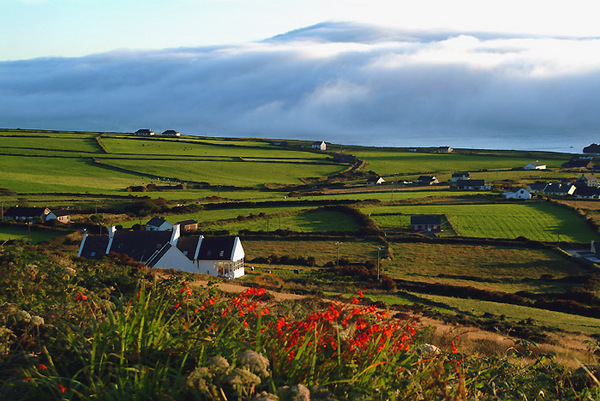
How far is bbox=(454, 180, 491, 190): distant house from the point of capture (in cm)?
9669

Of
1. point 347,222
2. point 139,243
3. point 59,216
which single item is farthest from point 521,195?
point 59,216

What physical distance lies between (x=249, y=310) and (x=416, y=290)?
3169 cm

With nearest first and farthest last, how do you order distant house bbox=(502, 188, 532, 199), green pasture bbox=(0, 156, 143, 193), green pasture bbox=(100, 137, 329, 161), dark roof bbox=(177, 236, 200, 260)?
dark roof bbox=(177, 236, 200, 260) → distant house bbox=(502, 188, 532, 199) → green pasture bbox=(0, 156, 143, 193) → green pasture bbox=(100, 137, 329, 161)

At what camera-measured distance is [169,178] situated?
101500 mm

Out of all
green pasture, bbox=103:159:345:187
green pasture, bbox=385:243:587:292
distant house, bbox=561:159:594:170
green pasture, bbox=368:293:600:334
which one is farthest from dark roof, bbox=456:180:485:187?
green pasture, bbox=368:293:600:334

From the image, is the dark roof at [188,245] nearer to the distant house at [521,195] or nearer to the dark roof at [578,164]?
the distant house at [521,195]

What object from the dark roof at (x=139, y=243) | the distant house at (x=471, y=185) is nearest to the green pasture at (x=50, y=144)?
the distant house at (x=471, y=185)

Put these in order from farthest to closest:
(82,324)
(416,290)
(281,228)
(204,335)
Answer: (281,228) → (416,290) → (82,324) → (204,335)

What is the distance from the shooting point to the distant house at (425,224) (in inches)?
2472

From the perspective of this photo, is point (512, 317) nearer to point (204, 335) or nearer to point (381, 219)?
point (204, 335)

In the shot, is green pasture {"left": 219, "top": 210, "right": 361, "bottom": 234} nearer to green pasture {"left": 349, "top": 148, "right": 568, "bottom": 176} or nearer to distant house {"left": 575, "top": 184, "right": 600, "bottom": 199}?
distant house {"left": 575, "top": 184, "right": 600, "bottom": 199}

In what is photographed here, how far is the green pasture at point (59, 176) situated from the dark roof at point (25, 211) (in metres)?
18.9

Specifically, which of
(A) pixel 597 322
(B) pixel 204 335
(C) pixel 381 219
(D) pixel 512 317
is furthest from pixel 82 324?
(C) pixel 381 219

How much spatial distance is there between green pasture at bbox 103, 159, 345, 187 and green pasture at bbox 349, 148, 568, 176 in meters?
13.5
